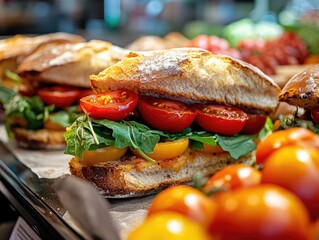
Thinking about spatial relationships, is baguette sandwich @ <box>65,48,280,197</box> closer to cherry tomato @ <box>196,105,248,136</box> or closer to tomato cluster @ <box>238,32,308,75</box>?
cherry tomato @ <box>196,105,248,136</box>

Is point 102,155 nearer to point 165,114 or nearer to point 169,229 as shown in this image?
point 165,114

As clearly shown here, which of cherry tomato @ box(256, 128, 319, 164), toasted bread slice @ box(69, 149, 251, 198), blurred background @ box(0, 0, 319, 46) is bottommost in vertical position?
blurred background @ box(0, 0, 319, 46)

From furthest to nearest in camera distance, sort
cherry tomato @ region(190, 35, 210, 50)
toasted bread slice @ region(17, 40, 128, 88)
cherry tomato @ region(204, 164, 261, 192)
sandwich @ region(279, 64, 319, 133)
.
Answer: cherry tomato @ region(190, 35, 210, 50)
toasted bread slice @ region(17, 40, 128, 88)
sandwich @ region(279, 64, 319, 133)
cherry tomato @ region(204, 164, 261, 192)

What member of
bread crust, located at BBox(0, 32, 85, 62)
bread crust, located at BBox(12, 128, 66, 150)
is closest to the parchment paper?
bread crust, located at BBox(12, 128, 66, 150)

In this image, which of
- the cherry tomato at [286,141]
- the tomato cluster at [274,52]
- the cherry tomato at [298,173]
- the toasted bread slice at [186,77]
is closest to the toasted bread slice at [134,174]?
the toasted bread slice at [186,77]

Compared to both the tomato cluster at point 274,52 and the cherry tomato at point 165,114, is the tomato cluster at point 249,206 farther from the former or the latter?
the tomato cluster at point 274,52

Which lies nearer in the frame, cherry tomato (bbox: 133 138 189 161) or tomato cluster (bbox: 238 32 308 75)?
cherry tomato (bbox: 133 138 189 161)

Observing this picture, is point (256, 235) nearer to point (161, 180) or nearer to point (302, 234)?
point (302, 234)

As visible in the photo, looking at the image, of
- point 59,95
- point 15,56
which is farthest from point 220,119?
point 15,56
